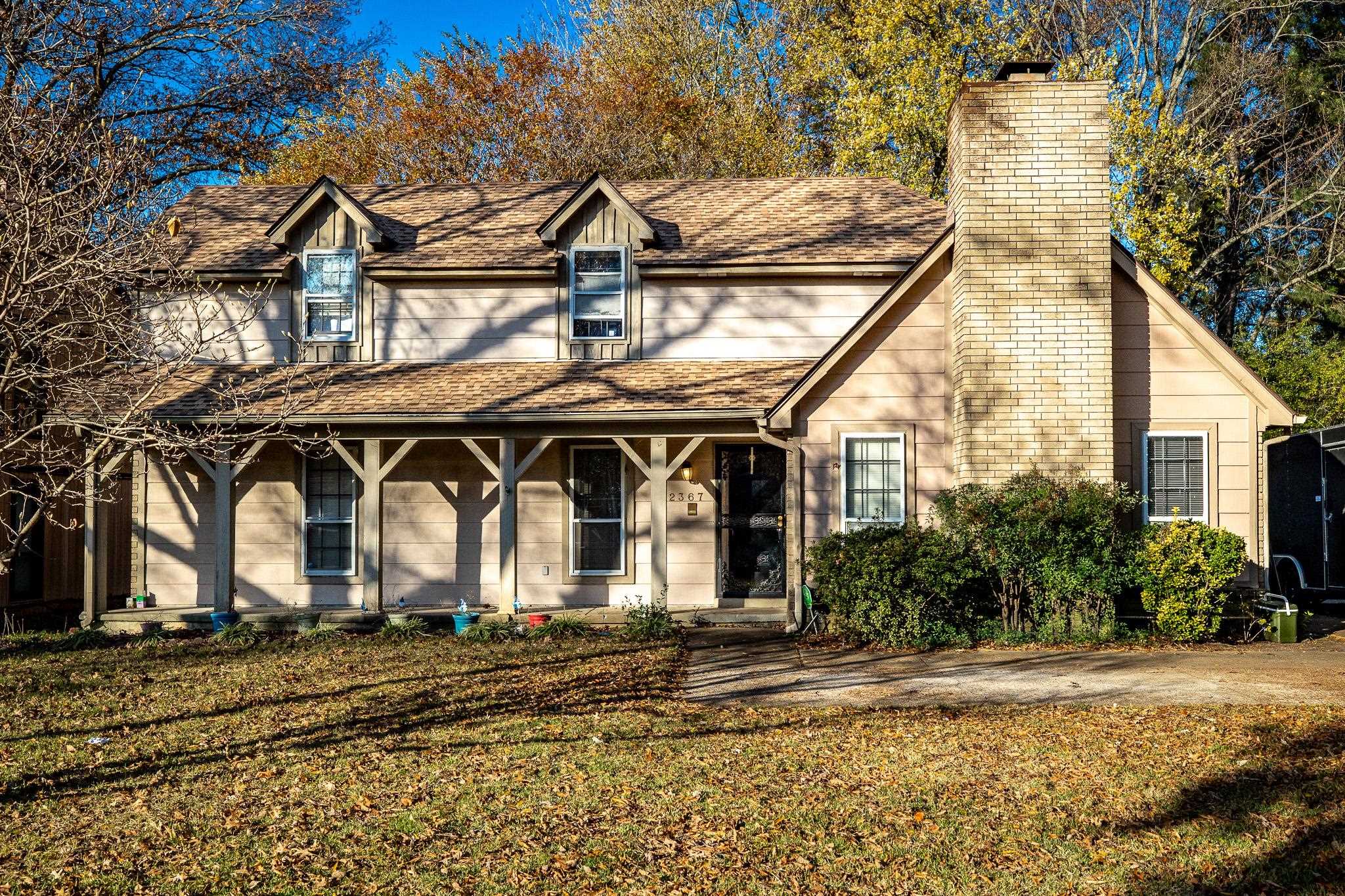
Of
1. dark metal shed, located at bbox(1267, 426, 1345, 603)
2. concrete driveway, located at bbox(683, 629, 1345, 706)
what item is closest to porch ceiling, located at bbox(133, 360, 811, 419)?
concrete driveway, located at bbox(683, 629, 1345, 706)

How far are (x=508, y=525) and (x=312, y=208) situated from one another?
18.7ft

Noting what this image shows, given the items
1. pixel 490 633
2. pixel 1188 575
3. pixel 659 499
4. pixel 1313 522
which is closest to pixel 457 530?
pixel 490 633

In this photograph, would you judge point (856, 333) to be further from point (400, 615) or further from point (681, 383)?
point (400, 615)

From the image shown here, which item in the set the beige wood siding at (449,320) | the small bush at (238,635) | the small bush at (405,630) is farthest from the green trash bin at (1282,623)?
the small bush at (238,635)

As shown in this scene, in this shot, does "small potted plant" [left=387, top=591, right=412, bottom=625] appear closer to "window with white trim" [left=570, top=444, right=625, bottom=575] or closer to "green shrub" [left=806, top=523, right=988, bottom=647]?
"window with white trim" [left=570, top=444, right=625, bottom=575]

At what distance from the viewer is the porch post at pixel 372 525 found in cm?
1420

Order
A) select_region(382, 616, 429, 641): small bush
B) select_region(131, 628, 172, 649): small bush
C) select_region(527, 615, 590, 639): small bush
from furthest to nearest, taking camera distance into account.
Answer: select_region(382, 616, 429, 641): small bush, select_region(527, 615, 590, 639): small bush, select_region(131, 628, 172, 649): small bush

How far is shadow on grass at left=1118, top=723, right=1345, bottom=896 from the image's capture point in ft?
16.4

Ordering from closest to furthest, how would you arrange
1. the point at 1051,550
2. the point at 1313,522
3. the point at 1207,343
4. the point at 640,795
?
1. the point at 640,795
2. the point at 1051,550
3. the point at 1207,343
4. the point at 1313,522

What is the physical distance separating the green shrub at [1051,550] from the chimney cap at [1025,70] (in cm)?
501

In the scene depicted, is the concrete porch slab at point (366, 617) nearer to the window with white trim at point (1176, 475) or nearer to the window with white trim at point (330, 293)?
the window with white trim at point (330, 293)

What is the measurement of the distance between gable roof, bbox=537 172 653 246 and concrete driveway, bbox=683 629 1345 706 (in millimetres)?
6190

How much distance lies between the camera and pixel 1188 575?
1200 cm

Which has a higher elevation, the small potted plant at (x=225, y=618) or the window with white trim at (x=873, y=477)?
the window with white trim at (x=873, y=477)
